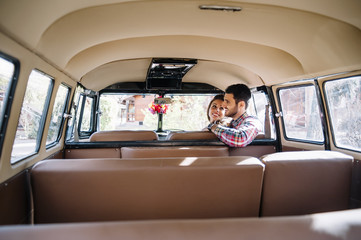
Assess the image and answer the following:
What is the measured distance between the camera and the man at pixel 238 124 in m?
2.45

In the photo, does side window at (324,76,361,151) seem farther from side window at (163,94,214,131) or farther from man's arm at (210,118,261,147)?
side window at (163,94,214,131)

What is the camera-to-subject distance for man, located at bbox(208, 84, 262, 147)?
2449 mm

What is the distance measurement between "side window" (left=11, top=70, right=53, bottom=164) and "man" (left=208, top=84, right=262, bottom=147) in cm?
189

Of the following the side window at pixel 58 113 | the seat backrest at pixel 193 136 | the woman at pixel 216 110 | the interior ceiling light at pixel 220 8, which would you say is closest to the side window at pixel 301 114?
the woman at pixel 216 110

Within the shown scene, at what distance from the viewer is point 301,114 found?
333cm

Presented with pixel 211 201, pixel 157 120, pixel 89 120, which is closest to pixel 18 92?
pixel 211 201

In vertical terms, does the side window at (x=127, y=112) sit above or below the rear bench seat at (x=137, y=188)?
above

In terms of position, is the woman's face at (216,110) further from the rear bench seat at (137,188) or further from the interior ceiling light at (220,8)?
the rear bench seat at (137,188)

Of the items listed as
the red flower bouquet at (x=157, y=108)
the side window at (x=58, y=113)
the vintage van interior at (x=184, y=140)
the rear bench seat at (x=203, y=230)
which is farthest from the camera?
the red flower bouquet at (x=157, y=108)

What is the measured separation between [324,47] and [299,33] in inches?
11.6

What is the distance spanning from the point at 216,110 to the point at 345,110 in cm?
178

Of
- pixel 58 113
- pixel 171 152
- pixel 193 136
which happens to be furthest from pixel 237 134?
pixel 58 113

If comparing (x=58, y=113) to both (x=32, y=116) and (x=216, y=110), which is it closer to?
(x=32, y=116)

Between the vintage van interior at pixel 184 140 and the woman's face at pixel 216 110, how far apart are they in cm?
75
